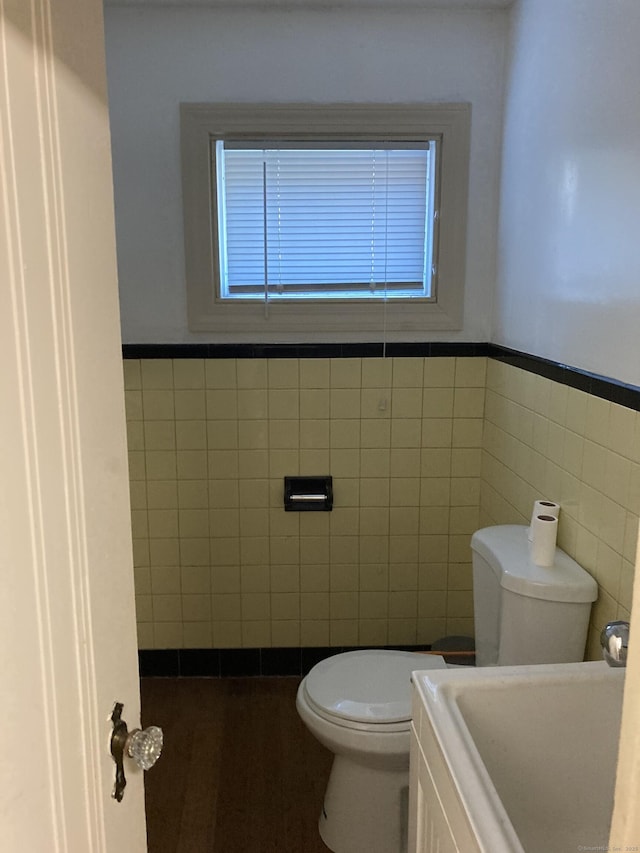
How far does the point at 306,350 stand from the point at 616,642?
5.51 feet

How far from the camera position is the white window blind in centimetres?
263

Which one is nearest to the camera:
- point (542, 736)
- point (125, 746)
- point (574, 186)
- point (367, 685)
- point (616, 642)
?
point (125, 746)

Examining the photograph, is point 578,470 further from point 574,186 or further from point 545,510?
point 574,186

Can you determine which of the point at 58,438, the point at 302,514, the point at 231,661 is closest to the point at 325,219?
the point at 302,514

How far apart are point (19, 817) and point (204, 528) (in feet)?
6.98

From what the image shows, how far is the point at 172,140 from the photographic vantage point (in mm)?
2566

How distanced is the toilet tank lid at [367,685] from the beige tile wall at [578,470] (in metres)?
0.52

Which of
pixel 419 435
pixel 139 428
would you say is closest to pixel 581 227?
pixel 419 435

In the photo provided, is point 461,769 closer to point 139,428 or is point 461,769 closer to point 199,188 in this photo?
point 139,428

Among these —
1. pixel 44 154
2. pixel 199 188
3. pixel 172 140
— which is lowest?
pixel 44 154

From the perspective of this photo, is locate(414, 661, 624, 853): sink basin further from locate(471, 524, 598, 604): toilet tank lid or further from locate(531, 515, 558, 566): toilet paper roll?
locate(531, 515, 558, 566): toilet paper roll

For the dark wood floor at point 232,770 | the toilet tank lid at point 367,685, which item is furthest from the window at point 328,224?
the dark wood floor at point 232,770

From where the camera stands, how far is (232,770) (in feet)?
7.80

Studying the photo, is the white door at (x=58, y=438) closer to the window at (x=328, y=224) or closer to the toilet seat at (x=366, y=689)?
the toilet seat at (x=366, y=689)
